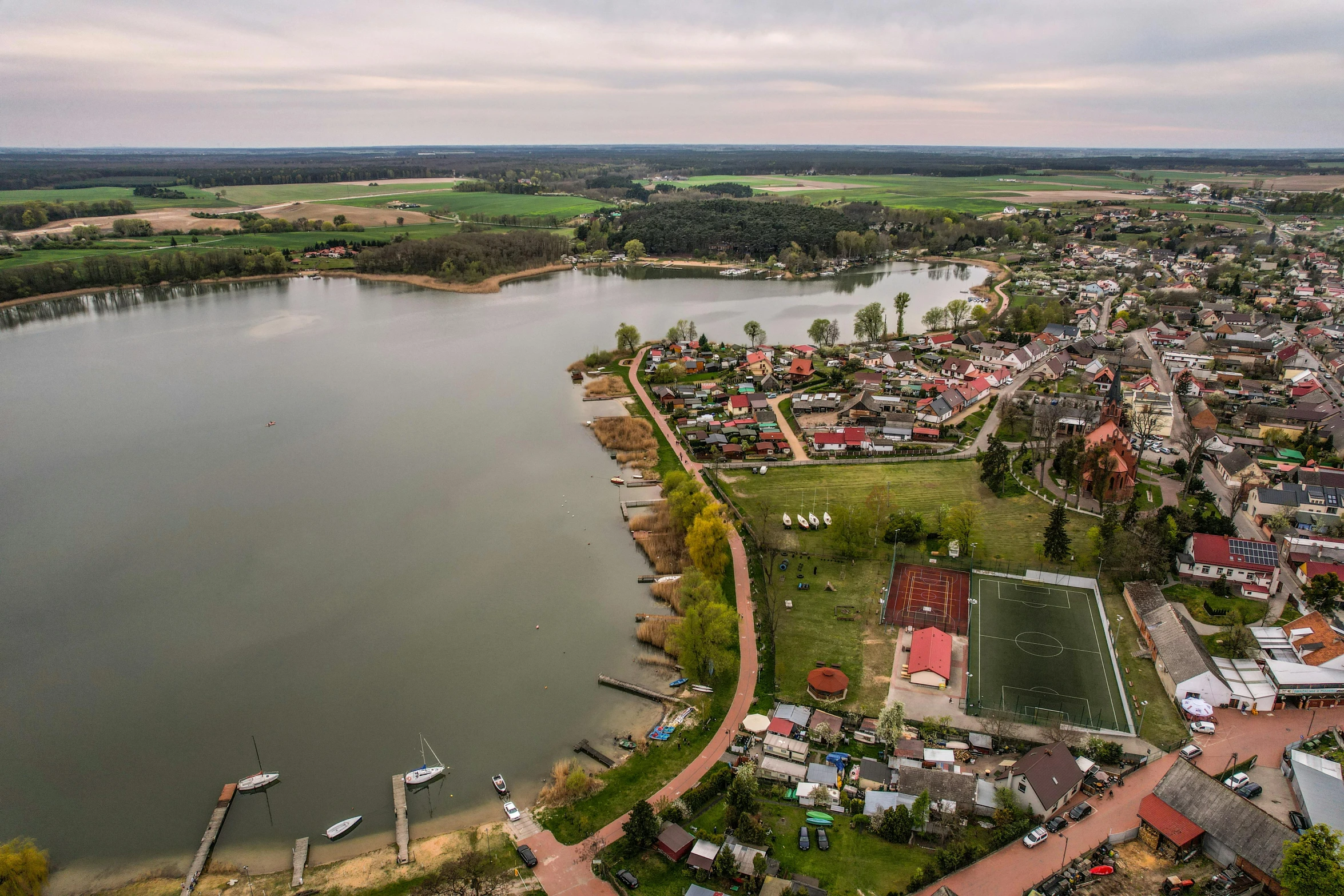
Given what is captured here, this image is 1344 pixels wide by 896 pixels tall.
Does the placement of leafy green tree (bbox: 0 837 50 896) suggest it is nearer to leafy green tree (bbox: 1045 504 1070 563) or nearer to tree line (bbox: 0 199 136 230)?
leafy green tree (bbox: 1045 504 1070 563)

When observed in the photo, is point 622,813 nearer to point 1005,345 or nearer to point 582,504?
point 582,504

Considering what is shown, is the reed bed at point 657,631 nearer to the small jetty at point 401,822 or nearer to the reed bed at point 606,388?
the small jetty at point 401,822

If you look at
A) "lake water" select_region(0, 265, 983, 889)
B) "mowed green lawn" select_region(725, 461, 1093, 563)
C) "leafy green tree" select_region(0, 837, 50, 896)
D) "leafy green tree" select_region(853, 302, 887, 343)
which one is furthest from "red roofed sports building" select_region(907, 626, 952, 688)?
"leafy green tree" select_region(853, 302, 887, 343)

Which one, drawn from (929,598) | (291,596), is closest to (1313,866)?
(929,598)

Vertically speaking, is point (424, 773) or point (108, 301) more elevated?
point (108, 301)

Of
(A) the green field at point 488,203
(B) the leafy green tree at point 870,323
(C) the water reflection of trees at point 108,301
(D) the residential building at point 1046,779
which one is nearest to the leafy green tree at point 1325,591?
(D) the residential building at point 1046,779

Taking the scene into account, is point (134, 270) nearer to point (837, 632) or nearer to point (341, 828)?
point (341, 828)
